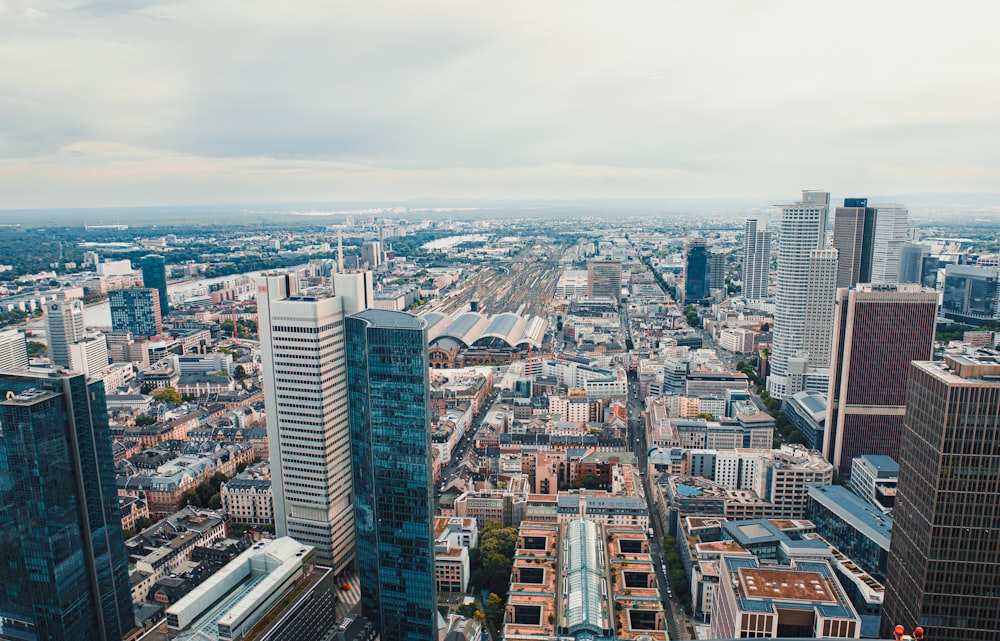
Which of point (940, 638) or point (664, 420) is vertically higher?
point (940, 638)

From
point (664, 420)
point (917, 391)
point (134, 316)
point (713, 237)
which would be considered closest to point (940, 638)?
point (917, 391)

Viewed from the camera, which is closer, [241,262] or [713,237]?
[241,262]

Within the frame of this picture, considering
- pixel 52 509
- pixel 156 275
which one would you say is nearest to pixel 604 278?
pixel 156 275

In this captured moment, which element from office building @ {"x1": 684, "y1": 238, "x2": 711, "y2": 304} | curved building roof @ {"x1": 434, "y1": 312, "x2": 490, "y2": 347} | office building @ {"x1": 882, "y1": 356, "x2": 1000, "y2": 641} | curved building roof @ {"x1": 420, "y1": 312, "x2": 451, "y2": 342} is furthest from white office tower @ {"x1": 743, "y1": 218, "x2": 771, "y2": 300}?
office building @ {"x1": 882, "y1": 356, "x2": 1000, "y2": 641}

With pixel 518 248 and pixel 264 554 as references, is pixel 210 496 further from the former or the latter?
pixel 518 248

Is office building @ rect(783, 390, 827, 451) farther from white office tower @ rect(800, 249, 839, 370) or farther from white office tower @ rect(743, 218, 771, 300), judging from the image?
white office tower @ rect(743, 218, 771, 300)

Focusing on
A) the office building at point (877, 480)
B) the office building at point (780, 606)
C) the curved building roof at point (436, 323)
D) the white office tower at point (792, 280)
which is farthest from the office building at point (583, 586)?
the curved building roof at point (436, 323)

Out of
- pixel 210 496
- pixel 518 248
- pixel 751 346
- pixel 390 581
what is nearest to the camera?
pixel 390 581

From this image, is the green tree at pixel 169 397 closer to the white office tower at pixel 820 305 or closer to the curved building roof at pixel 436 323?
the curved building roof at pixel 436 323
